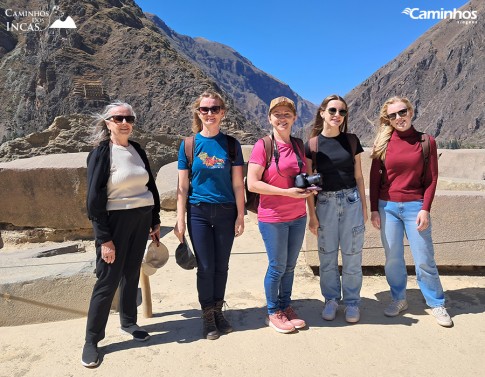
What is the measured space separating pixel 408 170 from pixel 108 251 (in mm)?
2039

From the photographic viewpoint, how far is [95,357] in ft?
8.46

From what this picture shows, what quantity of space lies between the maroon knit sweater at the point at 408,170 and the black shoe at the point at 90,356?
2.17m

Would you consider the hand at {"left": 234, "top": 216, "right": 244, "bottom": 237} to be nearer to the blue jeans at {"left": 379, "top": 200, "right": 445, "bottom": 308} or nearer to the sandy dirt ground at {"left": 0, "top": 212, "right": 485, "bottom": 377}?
the sandy dirt ground at {"left": 0, "top": 212, "right": 485, "bottom": 377}

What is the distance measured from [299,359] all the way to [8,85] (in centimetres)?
5470

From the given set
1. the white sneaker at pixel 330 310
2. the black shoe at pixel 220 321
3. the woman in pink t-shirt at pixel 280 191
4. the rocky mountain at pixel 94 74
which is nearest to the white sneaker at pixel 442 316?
the white sneaker at pixel 330 310

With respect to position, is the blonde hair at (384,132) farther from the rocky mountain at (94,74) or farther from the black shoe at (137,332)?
the rocky mountain at (94,74)

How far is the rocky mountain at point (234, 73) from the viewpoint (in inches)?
5787

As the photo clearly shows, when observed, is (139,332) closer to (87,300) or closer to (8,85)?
(87,300)

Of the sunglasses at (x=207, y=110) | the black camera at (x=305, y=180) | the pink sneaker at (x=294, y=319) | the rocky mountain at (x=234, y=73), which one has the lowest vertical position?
the pink sneaker at (x=294, y=319)

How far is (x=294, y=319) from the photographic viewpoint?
3000 mm

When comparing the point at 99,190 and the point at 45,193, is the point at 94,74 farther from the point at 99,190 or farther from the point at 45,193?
the point at 99,190

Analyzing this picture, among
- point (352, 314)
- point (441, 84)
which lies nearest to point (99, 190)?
point (352, 314)

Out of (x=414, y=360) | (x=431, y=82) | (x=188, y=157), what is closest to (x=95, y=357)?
(x=188, y=157)

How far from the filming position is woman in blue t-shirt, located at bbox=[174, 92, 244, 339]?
2.70 meters
